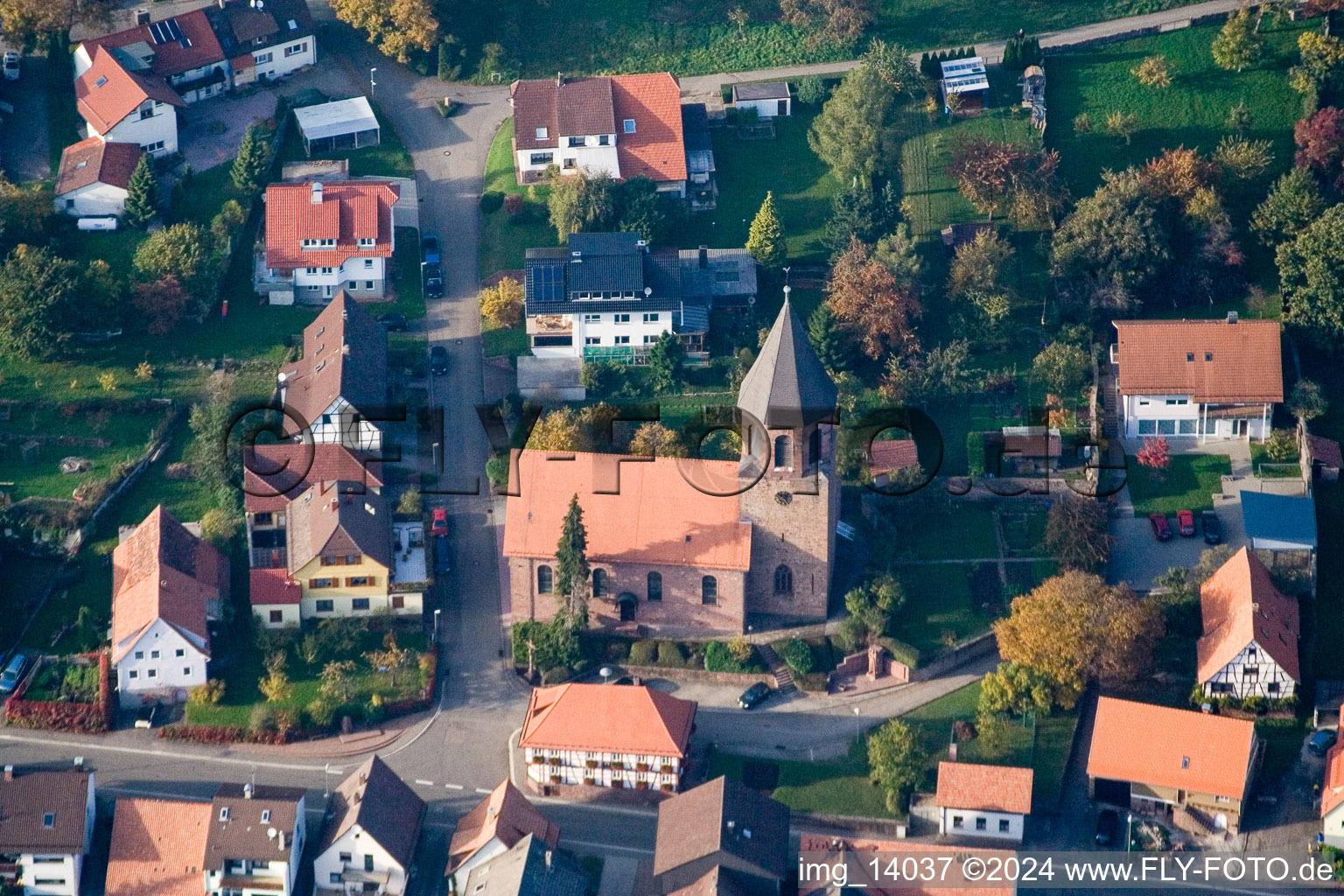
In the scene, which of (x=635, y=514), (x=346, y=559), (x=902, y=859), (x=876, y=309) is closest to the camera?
(x=902, y=859)

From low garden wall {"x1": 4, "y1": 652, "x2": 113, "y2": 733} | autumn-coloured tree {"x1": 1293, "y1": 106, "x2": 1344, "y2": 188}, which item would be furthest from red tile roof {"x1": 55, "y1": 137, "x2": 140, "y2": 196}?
autumn-coloured tree {"x1": 1293, "y1": 106, "x2": 1344, "y2": 188}

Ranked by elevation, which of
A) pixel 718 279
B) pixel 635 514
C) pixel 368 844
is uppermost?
pixel 718 279

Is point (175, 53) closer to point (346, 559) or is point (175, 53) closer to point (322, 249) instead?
point (322, 249)

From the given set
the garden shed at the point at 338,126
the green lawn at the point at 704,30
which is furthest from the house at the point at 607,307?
the green lawn at the point at 704,30

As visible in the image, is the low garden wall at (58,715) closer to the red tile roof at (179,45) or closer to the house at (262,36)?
the red tile roof at (179,45)

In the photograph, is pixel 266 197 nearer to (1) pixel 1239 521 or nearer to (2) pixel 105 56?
(2) pixel 105 56

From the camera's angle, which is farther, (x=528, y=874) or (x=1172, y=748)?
(x=1172, y=748)

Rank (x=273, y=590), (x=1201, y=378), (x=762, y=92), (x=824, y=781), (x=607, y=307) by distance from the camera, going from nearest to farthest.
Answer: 1. (x=824, y=781)
2. (x=273, y=590)
3. (x=1201, y=378)
4. (x=607, y=307)
5. (x=762, y=92)

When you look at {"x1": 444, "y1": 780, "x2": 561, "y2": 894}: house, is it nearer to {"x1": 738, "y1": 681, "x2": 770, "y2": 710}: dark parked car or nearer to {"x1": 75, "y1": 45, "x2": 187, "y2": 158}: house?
{"x1": 738, "y1": 681, "x2": 770, "y2": 710}: dark parked car

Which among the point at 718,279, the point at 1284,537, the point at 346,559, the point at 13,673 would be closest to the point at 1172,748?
the point at 1284,537
